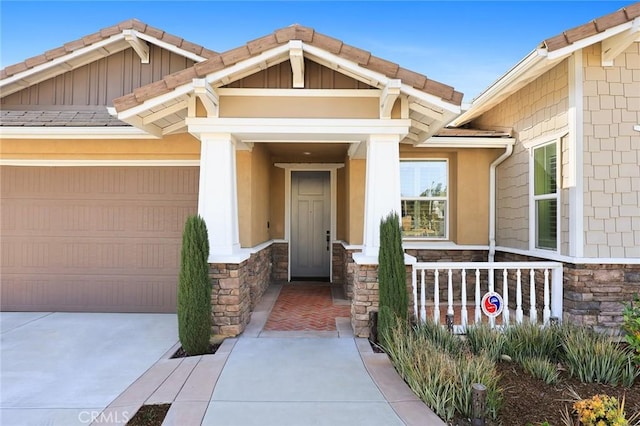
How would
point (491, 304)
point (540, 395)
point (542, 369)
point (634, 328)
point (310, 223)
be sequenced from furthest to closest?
point (310, 223)
point (491, 304)
point (634, 328)
point (542, 369)
point (540, 395)

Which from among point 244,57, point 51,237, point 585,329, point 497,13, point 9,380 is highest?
point 497,13

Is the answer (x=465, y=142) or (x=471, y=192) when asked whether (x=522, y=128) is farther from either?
(x=471, y=192)

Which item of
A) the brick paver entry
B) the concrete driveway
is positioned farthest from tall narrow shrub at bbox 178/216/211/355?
the brick paver entry

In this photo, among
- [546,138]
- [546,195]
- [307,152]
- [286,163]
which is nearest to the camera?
[546,138]

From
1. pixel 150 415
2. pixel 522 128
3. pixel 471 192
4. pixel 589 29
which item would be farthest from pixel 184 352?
pixel 589 29

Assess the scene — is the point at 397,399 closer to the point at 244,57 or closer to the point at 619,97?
the point at 244,57

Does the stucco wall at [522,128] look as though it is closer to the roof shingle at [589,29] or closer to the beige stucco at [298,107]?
the roof shingle at [589,29]

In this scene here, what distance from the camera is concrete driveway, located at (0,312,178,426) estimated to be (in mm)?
3557

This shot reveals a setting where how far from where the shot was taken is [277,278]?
9.41m

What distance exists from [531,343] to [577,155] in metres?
2.65

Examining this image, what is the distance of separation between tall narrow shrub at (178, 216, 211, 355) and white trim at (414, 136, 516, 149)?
4305 mm

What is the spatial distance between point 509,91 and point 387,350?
Result: 5.19 metres

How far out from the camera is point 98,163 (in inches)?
273

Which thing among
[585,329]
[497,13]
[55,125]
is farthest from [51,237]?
[497,13]
